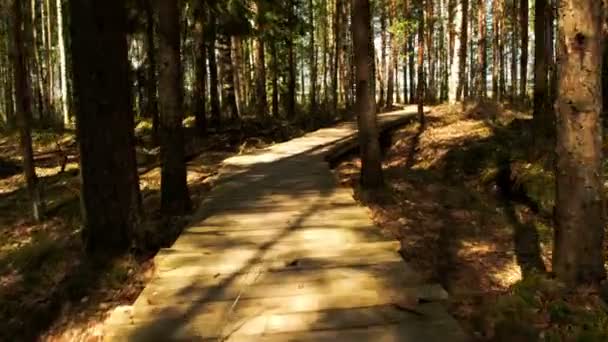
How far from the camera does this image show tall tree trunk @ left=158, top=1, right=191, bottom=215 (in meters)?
7.48

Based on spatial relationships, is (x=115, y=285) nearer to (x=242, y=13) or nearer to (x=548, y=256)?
(x=548, y=256)

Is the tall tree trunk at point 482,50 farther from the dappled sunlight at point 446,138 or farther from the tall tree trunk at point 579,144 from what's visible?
the tall tree trunk at point 579,144

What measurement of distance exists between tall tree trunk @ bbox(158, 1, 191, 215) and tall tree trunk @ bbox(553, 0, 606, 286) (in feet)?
15.8

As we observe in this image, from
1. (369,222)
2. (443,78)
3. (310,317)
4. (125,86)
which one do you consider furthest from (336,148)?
(443,78)

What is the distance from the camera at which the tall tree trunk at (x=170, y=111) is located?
24.5 feet

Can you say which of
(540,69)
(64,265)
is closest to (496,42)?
(540,69)

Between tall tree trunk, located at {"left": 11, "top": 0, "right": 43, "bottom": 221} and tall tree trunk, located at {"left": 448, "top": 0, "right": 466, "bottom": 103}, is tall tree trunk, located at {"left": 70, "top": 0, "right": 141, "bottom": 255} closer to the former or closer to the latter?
tall tree trunk, located at {"left": 11, "top": 0, "right": 43, "bottom": 221}

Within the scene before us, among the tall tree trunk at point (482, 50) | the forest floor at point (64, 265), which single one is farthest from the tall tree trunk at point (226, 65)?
the tall tree trunk at point (482, 50)

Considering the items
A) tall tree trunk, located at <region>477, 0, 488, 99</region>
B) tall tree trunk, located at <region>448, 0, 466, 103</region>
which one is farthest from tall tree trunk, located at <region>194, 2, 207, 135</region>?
tall tree trunk, located at <region>477, 0, 488, 99</region>

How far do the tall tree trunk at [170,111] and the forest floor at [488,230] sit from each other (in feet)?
8.84

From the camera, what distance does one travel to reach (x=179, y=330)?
13.2 ft

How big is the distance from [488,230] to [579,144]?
3723 mm

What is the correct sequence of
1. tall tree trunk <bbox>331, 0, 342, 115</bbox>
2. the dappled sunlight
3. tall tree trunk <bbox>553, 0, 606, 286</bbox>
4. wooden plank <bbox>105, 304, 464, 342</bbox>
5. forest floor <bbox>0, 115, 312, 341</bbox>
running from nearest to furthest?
wooden plank <bbox>105, 304, 464, 342</bbox>, tall tree trunk <bbox>553, 0, 606, 286</bbox>, forest floor <bbox>0, 115, 312, 341</bbox>, the dappled sunlight, tall tree trunk <bbox>331, 0, 342, 115</bbox>

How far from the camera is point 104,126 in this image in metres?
5.68
